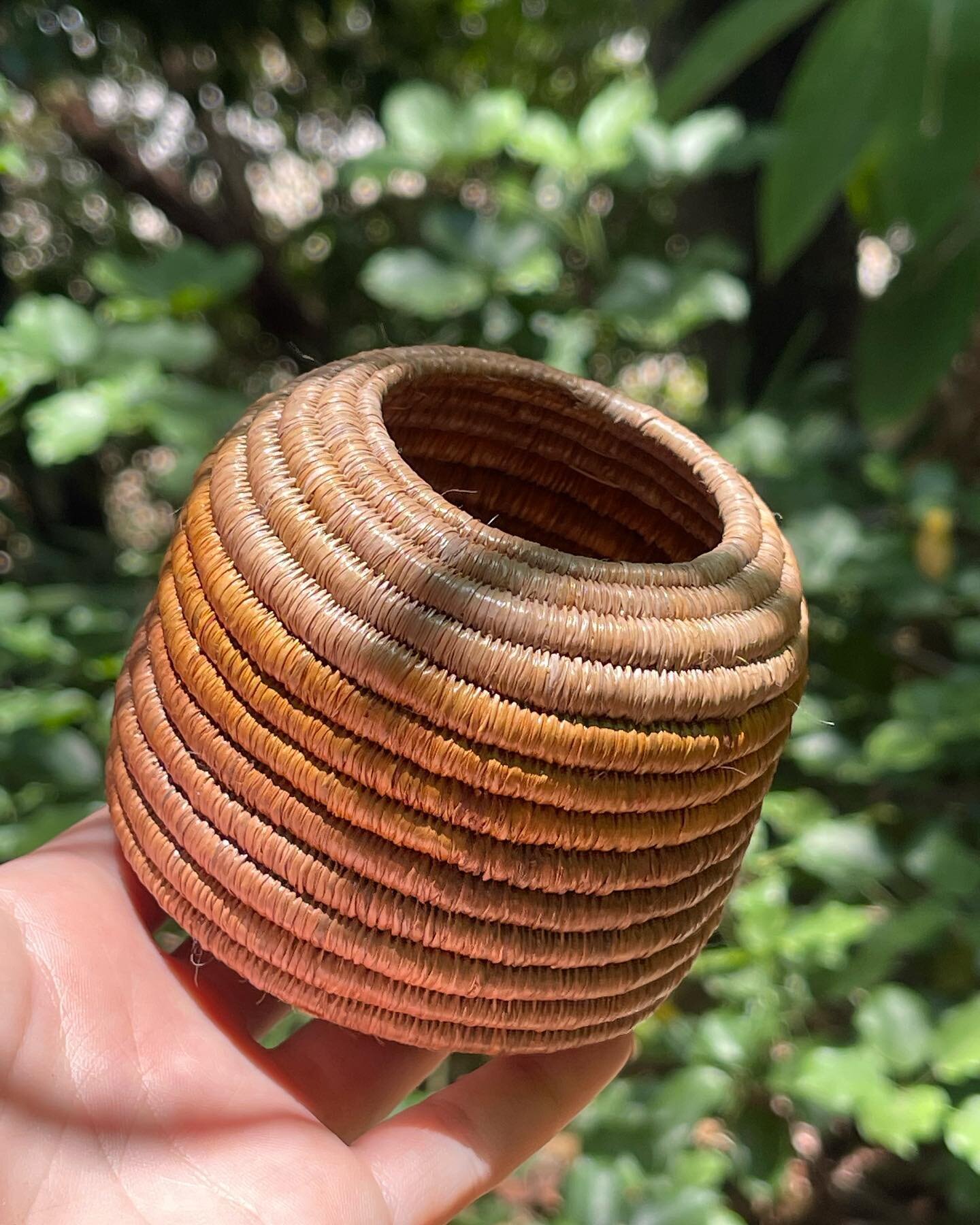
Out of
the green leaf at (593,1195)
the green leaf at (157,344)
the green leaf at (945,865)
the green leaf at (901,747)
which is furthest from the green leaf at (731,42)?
the green leaf at (593,1195)

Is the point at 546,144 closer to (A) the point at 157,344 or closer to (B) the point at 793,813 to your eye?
(A) the point at 157,344

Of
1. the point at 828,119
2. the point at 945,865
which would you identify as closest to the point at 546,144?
the point at 828,119

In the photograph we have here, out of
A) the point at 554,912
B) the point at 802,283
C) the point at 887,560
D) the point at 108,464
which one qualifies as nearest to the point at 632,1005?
the point at 554,912

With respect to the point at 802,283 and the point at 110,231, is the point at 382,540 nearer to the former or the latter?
the point at 802,283

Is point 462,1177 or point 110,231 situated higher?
point 110,231

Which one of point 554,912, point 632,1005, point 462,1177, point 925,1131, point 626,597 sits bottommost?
point 925,1131

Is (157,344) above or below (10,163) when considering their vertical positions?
below

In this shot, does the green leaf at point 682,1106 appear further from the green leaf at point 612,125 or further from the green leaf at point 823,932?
the green leaf at point 612,125
